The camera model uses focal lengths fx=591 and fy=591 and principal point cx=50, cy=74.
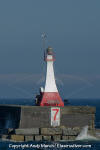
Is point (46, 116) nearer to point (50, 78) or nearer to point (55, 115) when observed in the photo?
point (55, 115)

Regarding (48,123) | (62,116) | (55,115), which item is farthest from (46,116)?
(62,116)

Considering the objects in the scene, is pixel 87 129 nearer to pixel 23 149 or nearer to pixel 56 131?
pixel 56 131

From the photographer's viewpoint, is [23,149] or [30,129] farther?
[30,129]

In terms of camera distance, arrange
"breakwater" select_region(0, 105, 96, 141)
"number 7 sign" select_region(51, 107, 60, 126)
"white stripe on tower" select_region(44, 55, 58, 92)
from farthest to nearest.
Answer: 1. "white stripe on tower" select_region(44, 55, 58, 92)
2. "number 7 sign" select_region(51, 107, 60, 126)
3. "breakwater" select_region(0, 105, 96, 141)

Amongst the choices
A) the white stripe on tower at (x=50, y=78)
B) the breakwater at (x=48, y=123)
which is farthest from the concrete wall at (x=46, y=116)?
the white stripe on tower at (x=50, y=78)

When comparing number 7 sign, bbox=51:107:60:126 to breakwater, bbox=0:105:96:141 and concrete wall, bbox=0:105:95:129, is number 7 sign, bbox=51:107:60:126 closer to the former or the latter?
breakwater, bbox=0:105:96:141

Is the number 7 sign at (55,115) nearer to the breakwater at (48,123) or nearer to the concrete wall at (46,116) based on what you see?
the breakwater at (48,123)

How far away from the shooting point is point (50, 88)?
63.1m

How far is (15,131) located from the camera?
59.4 metres

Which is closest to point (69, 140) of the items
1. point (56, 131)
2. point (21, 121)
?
point (56, 131)

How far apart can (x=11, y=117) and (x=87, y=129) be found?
9166 mm

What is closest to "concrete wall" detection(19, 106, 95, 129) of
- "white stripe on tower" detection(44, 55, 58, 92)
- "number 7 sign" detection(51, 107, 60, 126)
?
"number 7 sign" detection(51, 107, 60, 126)

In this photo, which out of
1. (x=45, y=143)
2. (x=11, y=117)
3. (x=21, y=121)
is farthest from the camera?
(x=11, y=117)

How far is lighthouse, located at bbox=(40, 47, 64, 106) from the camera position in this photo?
62.8 metres
